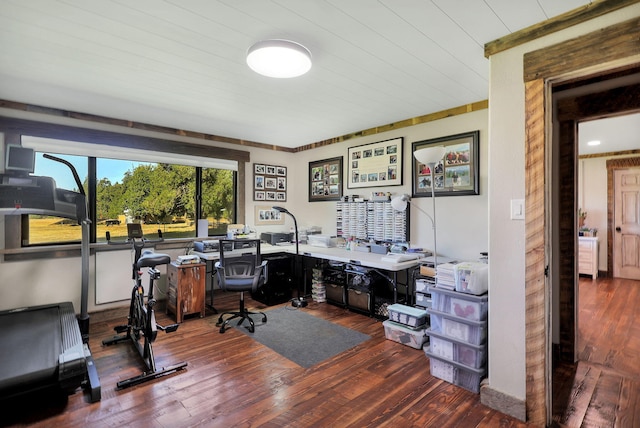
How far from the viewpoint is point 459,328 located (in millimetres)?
2320

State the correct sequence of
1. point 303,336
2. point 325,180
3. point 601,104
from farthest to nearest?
point 325,180 → point 303,336 → point 601,104

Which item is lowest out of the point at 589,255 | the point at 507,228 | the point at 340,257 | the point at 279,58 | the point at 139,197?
the point at 589,255

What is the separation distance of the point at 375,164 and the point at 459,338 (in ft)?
8.50

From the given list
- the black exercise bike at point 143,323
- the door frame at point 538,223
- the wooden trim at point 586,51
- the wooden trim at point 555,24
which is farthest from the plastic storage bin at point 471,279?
the black exercise bike at point 143,323

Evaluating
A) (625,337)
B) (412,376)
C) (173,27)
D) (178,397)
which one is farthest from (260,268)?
(625,337)

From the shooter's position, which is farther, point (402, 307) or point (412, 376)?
point (402, 307)

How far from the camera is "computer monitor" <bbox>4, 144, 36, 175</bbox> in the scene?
2.91 meters

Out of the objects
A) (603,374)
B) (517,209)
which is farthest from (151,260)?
(603,374)

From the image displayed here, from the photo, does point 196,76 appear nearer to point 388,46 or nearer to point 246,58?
point 246,58

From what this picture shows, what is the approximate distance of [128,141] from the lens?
3.90m

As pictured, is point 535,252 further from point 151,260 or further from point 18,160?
point 18,160

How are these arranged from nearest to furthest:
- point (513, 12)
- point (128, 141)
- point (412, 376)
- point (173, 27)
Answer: point (513, 12)
point (173, 27)
point (412, 376)
point (128, 141)

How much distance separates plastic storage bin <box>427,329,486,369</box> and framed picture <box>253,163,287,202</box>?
11.5 feet

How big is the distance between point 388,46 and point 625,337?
3.69 meters
